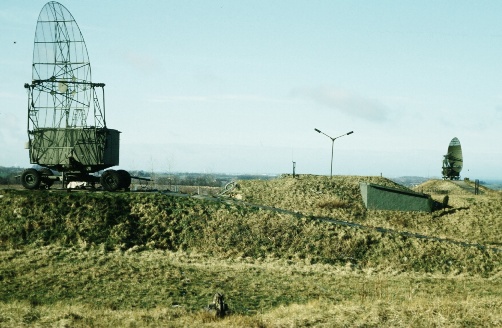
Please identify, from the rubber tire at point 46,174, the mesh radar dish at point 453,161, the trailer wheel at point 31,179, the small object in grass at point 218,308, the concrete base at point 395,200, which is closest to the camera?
the small object in grass at point 218,308

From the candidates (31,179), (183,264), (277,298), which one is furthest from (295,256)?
(31,179)

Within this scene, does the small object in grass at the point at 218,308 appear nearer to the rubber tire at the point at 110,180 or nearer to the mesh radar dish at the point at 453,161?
the rubber tire at the point at 110,180

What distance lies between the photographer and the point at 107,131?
38344 millimetres

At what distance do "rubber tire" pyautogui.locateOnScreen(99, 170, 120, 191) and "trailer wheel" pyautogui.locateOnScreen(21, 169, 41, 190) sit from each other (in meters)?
5.63

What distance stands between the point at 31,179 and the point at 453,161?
6375cm

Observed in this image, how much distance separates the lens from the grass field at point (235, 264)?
47.0ft

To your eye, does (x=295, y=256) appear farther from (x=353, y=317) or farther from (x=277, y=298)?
(x=353, y=317)

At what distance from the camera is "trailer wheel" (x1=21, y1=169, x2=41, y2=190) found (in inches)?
1497

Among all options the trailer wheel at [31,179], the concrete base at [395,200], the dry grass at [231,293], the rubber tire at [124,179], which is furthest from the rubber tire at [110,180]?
the concrete base at [395,200]

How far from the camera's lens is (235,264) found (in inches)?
1092

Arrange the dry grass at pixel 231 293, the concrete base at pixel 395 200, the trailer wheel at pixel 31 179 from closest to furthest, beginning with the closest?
the dry grass at pixel 231 293, the trailer wheel at pixel 31 179, the concrete base at pixel 395 200

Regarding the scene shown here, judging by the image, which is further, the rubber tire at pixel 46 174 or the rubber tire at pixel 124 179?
the rubber tire at pixel 46 174


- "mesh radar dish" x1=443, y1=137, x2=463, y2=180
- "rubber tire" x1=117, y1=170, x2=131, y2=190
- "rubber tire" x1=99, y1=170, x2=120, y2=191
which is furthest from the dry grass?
"mesh radar dish" x1=443, y1=137, x2=463, y2=180

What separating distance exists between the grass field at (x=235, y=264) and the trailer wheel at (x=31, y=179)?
402 centimetres
